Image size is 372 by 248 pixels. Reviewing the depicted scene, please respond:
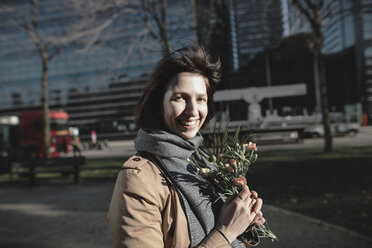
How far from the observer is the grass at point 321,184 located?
442 cm

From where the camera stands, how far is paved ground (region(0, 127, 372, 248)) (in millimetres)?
3664

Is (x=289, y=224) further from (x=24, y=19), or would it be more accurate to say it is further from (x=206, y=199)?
(x=24, y=19)

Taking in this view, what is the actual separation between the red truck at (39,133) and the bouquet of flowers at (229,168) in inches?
705

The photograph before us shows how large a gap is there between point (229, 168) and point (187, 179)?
20cm

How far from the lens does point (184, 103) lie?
1342 mm

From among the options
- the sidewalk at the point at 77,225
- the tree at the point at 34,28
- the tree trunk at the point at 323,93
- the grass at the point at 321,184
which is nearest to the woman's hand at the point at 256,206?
the grass at the point at 321,184

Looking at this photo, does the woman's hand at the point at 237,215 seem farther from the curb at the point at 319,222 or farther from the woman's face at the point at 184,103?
the curb at the point at 319,222

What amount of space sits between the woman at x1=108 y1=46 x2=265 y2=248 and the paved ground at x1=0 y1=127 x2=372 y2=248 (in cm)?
50

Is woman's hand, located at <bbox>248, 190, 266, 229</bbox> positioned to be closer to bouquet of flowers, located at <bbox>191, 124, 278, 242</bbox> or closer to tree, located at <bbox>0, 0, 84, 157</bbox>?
bouquet of flowers, located at <bbox>191, 124, 278, 242</bbox>

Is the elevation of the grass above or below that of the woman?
below

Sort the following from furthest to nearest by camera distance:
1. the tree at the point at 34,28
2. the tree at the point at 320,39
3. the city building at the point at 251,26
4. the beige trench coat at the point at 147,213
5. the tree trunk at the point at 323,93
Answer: the tree at the point at 34,28
the tree trunk at the point at 323,93
the tree at the point at 320,39
the city building at the point at 251,26
the beige trench coat at the point at 147,213

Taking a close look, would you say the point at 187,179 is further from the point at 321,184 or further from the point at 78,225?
the point at 321,184

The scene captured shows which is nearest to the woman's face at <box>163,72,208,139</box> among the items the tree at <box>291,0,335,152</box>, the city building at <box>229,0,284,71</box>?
the city building at <box>229,0,284,71</box>

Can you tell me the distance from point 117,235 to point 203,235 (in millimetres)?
369
